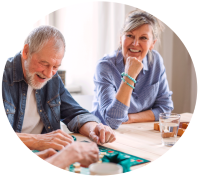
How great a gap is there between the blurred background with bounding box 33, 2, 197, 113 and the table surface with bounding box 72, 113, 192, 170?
1097 millimetres

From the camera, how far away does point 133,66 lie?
1294 mm

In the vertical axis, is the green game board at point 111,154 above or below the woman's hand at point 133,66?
below

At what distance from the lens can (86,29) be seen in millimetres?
2795

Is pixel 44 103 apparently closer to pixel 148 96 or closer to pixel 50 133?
pixel 50 133

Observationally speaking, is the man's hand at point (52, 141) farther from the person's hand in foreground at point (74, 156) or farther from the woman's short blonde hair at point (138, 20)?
the woman's short blonde hair at point (138, 20)

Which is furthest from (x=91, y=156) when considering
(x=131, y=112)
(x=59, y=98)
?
(x=131, y=112)

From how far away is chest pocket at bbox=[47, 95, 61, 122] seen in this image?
Result: 3.79 ft

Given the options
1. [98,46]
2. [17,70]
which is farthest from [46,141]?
[98,46]

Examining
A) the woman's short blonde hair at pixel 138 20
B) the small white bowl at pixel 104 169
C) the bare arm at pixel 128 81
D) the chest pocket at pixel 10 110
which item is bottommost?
the small white bowl at pixel 104 169

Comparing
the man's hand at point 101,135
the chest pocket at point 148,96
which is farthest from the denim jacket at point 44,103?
the chest pocket at point 148,96

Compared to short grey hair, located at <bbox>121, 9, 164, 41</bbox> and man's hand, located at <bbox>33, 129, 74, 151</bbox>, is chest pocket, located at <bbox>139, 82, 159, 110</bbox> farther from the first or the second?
man's hand, located at <bbox>33, 129, 74, 151</bbox>

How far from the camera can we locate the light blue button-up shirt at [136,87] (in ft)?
4.23

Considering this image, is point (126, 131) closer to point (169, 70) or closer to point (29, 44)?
point (29, 44)

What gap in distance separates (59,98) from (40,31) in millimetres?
341
